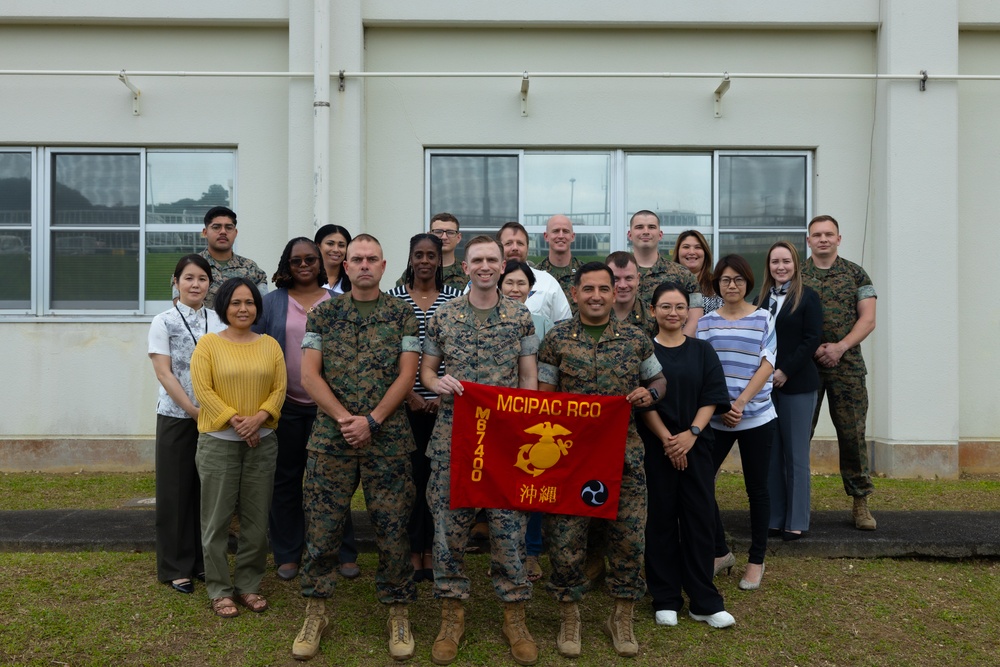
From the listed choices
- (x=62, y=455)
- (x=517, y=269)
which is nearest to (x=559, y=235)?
(x=517, y=269)

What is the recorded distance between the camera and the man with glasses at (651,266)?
5680mm

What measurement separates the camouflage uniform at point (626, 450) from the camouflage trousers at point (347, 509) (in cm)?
79

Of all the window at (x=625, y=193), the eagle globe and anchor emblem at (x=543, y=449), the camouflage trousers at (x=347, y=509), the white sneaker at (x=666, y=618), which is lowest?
the white sneaker at (x=666, y=618)

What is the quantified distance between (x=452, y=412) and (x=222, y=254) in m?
2.54

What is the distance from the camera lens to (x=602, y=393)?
14.7 feet

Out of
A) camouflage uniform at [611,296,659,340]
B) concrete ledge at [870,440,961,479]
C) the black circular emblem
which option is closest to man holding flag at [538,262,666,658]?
the black circular emblem

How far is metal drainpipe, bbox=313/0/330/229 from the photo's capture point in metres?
8.45

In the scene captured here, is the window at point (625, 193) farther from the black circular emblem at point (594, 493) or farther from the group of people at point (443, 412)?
the black circular emblem at point (594, 493)

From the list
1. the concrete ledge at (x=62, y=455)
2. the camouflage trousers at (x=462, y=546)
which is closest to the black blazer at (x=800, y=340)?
the camouflage trousers at (x=462, y=546)

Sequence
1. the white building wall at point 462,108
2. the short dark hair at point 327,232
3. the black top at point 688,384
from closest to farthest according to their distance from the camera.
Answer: the black top at point 688,384, the short dark hair at point 327,232, the white building wall at point 462,108

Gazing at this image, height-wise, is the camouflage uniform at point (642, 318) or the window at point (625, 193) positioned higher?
the window at point (625, 193)

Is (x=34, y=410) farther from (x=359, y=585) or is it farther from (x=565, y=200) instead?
(x=565, y=200)

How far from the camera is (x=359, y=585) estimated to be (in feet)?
17.3

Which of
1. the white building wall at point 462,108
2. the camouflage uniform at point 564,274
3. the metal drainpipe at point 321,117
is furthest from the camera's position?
the white building wall at point 462,108
